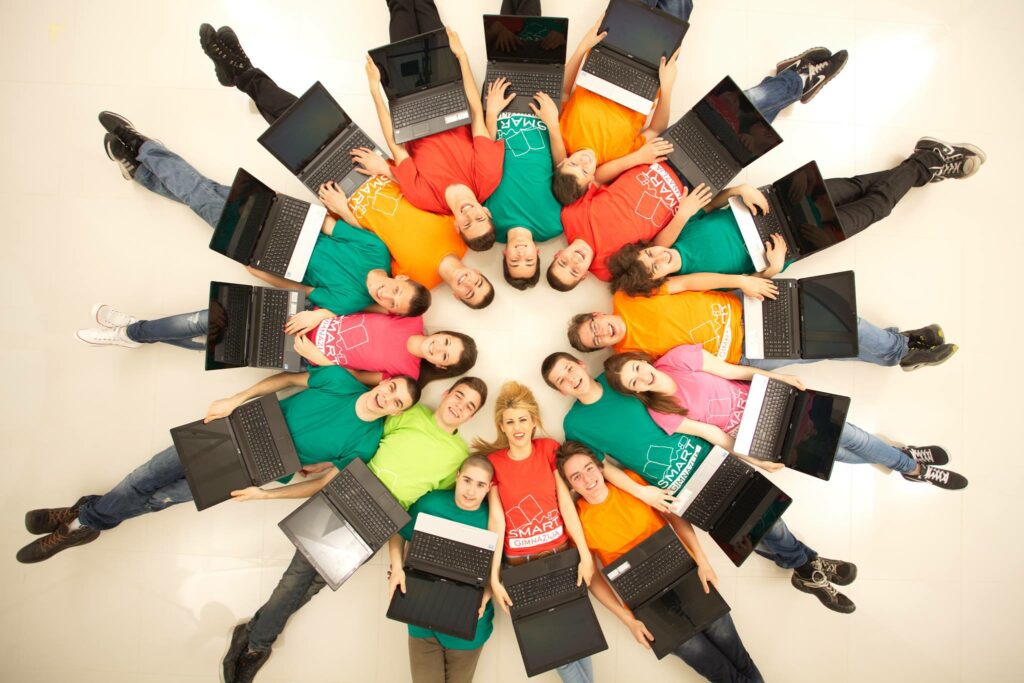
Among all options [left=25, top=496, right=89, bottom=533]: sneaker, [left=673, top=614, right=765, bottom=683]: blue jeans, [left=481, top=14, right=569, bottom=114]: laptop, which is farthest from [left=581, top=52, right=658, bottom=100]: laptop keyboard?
[left=25, top=496, right=89, bottom=533]: sneaker

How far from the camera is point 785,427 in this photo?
2689 mm

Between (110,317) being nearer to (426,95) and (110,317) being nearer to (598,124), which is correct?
(426,95)

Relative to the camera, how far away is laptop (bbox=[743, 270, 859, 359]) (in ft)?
8.56

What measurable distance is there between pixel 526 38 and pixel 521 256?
111 cm

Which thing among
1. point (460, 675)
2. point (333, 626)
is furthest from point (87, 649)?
point (460, 675)

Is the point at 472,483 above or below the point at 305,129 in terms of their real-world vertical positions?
below

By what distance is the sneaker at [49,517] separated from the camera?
2930 millimetres

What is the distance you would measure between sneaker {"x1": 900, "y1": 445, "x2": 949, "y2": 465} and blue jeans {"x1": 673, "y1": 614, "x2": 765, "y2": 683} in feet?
4.81

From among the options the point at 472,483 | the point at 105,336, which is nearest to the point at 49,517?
the point at 105,336

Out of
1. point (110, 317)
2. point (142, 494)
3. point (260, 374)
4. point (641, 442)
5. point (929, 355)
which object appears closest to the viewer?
point (641, 442)

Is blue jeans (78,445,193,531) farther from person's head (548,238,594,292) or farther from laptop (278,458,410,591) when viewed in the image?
person's head (548,238,594,292)

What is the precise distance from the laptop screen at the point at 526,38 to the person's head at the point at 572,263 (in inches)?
38.5

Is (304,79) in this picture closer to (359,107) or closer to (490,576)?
(359,107)

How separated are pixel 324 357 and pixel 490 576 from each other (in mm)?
1410
